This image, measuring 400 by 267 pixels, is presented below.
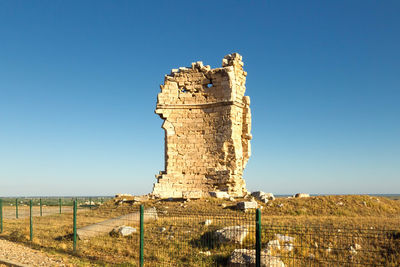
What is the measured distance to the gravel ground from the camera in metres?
8.48

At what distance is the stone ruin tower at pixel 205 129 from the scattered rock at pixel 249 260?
10831 millimetres

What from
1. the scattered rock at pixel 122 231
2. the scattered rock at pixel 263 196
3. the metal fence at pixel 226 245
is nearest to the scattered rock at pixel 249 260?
Result: the metal fence at pixel 226 245

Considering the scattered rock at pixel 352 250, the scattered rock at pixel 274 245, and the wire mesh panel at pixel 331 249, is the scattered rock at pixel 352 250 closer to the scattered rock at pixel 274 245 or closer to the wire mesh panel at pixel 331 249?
the wire mesh panel at pixel 331 249

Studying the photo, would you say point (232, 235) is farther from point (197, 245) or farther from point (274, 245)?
point (274, 245)

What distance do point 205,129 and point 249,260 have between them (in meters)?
13.4

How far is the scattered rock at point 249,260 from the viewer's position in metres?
6.93

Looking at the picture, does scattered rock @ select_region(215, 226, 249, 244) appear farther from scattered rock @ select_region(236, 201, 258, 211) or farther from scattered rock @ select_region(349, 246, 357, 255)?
scattered rock @ select_region(236, 201, 258, 211)

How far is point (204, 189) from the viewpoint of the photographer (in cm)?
1914

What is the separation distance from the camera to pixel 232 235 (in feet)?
29.0

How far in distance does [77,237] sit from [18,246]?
190 cm

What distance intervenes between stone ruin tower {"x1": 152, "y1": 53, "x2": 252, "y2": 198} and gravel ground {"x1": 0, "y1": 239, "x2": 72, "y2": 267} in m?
9.08

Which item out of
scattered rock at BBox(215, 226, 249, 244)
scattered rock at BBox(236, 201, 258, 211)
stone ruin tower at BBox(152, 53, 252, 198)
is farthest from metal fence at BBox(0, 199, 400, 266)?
stone ruin tower at BBox(152, 53, 252, 198)

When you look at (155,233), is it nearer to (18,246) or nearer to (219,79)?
(18,246)

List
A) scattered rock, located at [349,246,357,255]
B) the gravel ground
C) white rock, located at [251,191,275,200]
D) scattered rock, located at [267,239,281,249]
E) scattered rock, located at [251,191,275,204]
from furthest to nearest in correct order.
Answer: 1. white rock, located at [251,191,275,200]
2. scattered rock, located at [251,191,275,204]
3. the gravel ground
4. scattered rock, located at [349,246,357,255]
5. scattered rock, located at [267,239,281,249]
